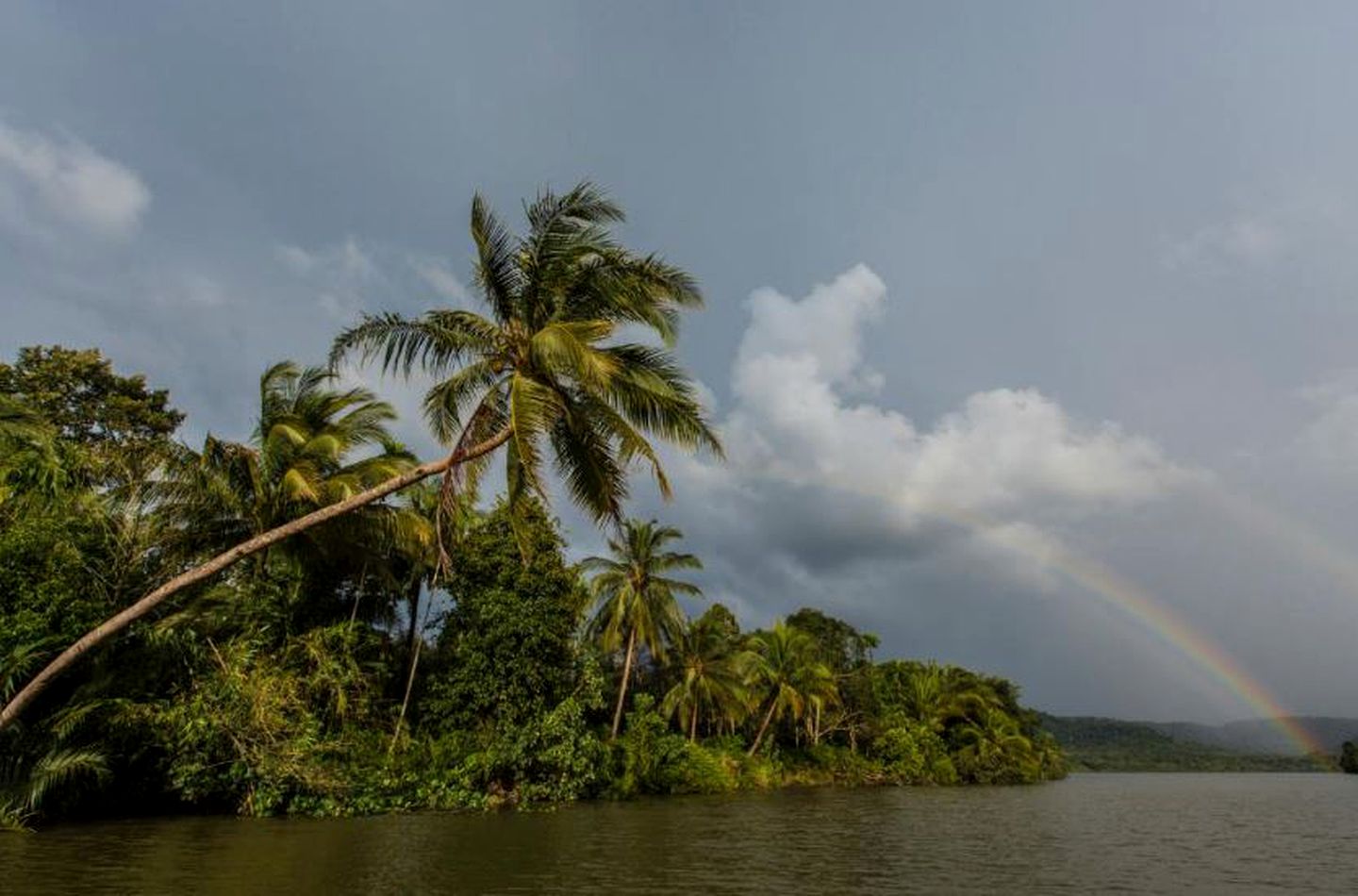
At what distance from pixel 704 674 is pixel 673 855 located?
2337cm

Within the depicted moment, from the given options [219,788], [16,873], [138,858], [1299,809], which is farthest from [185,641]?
[1299,809]

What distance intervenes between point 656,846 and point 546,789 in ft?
37.2

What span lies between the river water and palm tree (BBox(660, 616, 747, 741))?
12144mm

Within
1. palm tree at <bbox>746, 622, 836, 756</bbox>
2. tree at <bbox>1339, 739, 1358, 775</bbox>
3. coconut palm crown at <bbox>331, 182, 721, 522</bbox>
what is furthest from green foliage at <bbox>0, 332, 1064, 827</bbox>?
tree at <bbox>1339, 739, 1358, 775</bbox>

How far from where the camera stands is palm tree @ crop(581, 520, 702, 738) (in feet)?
112

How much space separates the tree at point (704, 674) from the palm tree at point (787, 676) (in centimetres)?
378

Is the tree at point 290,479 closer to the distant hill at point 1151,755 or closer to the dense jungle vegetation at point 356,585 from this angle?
the dense jungle vegetation at point 356,585

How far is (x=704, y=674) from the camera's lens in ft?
124

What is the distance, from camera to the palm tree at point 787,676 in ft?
140

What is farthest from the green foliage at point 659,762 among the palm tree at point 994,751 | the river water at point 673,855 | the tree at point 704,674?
the palm tree at point 994,751

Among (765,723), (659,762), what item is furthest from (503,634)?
(765,723)

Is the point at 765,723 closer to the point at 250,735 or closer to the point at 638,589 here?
the point at 638,589

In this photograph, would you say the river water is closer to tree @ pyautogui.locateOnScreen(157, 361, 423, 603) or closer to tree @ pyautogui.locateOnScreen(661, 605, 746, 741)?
tree @ pyautogui.locateOnScreen(157, 361, 423, 603)

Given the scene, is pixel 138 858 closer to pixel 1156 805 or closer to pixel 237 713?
pixel 237 713
